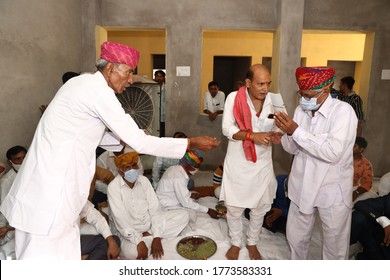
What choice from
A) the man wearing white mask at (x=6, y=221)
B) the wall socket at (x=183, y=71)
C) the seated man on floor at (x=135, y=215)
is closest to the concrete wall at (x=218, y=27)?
the wall socket at (x=183, y=71)

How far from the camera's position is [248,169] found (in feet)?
9.32

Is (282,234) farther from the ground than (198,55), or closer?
closer

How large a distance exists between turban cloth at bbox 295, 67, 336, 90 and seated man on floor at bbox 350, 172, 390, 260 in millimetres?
1235

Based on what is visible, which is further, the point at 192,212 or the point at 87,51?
the point at 87,51

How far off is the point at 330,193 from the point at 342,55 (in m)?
8.24

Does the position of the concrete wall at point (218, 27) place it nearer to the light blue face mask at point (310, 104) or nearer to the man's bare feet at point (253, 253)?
the man's bare feet at point (253, 253)

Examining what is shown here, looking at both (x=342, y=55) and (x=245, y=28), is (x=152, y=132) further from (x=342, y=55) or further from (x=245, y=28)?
(x=342, y=55)

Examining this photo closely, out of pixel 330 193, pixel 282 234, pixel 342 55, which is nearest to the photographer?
pixel 330 193

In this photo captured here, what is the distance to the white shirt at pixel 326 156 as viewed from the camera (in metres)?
2.16

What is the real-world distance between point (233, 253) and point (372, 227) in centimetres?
126

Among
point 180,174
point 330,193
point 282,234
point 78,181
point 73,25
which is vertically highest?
point 73,25

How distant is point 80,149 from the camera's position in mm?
1838

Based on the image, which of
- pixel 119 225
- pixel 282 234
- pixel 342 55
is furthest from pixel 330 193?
pixel 342 55

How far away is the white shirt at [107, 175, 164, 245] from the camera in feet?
10.00
